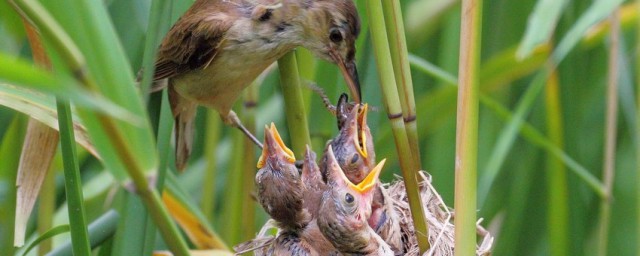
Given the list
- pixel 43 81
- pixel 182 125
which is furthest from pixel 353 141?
pixel 43 81

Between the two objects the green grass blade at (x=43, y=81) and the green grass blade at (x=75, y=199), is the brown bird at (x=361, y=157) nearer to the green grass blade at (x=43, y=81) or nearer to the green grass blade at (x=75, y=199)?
the green grass blade at (x=75, y=199)

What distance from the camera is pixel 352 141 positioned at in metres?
1.79

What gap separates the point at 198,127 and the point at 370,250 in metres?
1.03

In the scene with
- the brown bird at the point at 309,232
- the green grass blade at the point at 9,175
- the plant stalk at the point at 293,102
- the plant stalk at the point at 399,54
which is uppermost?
the plant stalk at the point at 399,54

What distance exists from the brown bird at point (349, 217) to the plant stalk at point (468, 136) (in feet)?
1.70

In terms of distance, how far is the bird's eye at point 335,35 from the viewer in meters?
1.98

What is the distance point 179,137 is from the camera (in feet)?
7.60

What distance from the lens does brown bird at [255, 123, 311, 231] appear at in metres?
1.69

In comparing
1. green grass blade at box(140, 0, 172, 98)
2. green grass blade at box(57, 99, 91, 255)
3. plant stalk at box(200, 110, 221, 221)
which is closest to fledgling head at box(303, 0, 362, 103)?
plant stalk at box(200, 110, 221, 221)

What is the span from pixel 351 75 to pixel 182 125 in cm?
79

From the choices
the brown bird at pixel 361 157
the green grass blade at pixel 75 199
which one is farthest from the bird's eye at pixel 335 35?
the green grass blade at pixel 75 199

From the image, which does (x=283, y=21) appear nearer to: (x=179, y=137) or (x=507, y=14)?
(x=179, y=137)

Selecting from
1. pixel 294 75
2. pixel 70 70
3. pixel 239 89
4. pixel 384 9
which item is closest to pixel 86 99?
pixel 70 70

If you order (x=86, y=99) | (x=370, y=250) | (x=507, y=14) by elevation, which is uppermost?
(x=507, y=14)
